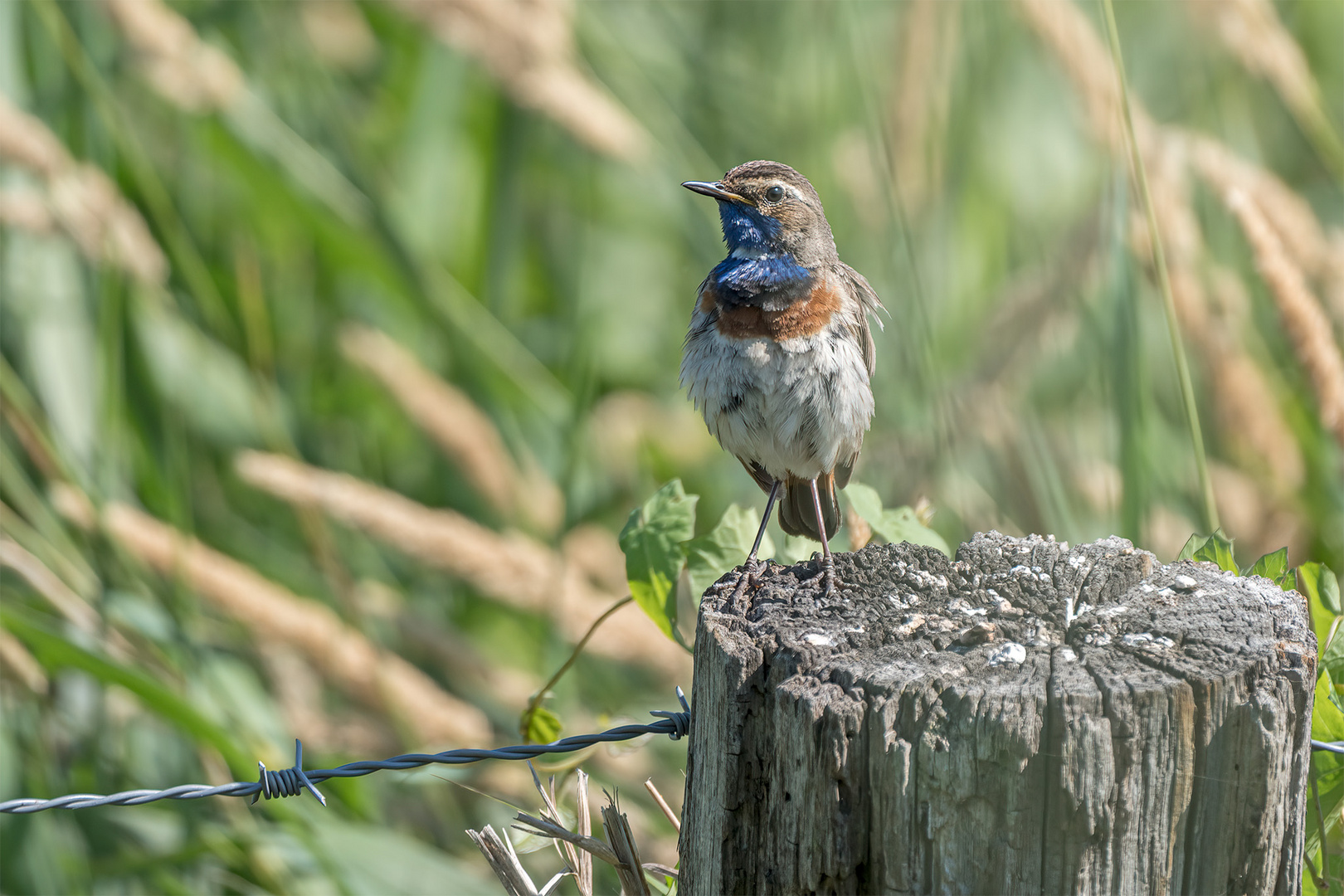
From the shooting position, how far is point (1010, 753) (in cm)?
141

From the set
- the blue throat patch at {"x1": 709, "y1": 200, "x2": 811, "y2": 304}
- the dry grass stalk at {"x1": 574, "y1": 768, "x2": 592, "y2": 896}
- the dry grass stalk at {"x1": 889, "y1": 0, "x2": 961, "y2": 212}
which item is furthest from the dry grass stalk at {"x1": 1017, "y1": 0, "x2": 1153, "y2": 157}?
the dry grass stalk at {"x1": 574, "y1": 768, "x2": 592, "y2": 896}

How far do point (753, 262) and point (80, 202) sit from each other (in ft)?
5.94

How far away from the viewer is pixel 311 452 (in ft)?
15.1

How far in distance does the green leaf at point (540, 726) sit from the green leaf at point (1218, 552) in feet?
4.17

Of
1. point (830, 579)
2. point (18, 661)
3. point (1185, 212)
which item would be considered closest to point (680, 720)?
point (830, 579)

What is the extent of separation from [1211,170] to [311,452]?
10.4 ft

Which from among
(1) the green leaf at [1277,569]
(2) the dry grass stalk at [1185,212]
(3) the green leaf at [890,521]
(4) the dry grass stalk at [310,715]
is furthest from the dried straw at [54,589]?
(2) the dry grass stalk at [1185,212]

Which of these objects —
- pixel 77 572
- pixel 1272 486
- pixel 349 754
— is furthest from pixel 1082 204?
pixel 77 572

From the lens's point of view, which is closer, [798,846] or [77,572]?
[798,846]

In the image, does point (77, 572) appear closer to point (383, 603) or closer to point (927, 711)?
point (383, 603)

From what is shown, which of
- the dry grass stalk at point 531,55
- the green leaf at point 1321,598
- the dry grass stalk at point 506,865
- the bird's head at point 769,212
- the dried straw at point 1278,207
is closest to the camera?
the dry grass stalk at point 506,865

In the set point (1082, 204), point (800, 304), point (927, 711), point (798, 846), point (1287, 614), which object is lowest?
point (798, 846)

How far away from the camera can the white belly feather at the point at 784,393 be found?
115 inches

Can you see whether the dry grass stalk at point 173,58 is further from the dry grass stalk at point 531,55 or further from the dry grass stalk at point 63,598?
the dry grass stalk at point 63,598
